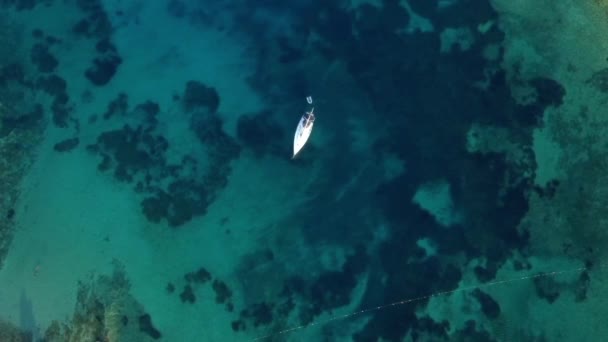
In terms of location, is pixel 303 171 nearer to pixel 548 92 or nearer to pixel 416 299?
pixel 416 299

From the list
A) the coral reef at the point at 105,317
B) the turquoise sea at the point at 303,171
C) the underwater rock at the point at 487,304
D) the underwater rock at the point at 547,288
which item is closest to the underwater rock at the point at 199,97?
the turquoise sea at the point at 303,171

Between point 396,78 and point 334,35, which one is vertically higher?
point 334,35

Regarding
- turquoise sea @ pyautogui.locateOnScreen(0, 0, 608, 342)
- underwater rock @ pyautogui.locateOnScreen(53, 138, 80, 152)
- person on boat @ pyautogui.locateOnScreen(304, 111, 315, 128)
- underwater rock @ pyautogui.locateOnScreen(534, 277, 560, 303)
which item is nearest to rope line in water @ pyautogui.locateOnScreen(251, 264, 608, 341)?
turquoise sea @ pyautogui.locateOnScreen(0, 0, 608, 342)

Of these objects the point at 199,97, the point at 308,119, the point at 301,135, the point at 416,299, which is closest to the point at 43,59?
the point at 199,97

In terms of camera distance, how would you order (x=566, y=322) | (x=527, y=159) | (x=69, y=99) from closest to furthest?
(x=566, y=322) → (x=527, y=159) → (x=69, y=99)

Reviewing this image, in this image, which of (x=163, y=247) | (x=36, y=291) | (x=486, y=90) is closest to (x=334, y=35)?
(x=486, y=90)

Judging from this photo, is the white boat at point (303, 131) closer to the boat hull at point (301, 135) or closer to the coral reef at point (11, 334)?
the boat hull at point (301, 135)

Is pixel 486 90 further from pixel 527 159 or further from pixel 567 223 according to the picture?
pixel 567 223

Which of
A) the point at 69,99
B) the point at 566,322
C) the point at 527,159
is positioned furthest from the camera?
the point at 69,99
